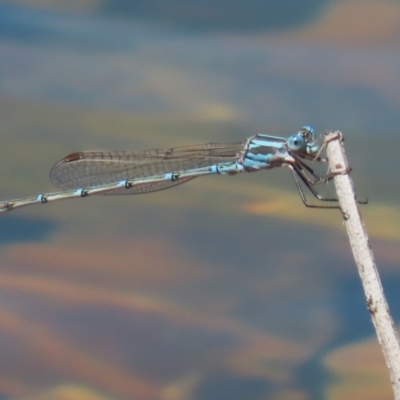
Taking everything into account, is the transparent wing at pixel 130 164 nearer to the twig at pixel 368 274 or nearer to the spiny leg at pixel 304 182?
the spiny leg at pixel 304 182

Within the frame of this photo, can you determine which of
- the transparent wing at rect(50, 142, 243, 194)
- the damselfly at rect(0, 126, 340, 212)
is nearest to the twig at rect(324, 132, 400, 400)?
the damselfly at rect(0, 126, 340, 212)

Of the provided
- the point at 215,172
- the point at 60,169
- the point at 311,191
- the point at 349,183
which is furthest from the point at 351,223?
the point at 60,169

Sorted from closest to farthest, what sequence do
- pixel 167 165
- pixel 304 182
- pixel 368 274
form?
1. pixel 368 274
2. pixel 304 182
3. pixel 167 165

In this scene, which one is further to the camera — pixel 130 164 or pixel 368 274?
pixel 130 164

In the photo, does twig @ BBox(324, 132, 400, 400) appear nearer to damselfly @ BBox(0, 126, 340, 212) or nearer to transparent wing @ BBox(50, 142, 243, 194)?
damselfly @ BBox(0, 126, 340, 212)

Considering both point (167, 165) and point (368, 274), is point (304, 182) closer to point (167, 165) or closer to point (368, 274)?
point (368, 274)

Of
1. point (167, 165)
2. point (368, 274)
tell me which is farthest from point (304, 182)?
point (167, 165)
